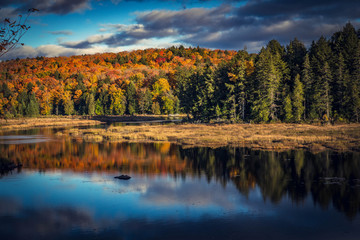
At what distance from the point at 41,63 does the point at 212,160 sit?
192 meters

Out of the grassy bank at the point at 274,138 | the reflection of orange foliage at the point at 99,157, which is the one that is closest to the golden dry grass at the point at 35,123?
the grassy bank at the point at 274,138

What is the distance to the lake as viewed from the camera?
620 inches

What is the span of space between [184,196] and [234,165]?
10.3 metres

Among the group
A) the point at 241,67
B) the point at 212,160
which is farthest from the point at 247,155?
the point at 241,67

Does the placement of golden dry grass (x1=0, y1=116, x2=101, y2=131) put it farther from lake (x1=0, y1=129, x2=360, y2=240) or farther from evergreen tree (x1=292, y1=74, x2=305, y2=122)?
evergreen tree (x1=292, y1=74, x2=305, y2=122)

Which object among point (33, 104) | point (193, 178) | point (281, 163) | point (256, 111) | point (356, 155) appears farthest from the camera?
point (33, 104)

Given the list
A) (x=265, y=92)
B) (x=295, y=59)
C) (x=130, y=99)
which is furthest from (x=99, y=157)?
(x=130, y=99)

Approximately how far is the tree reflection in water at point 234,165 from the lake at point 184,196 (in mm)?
91

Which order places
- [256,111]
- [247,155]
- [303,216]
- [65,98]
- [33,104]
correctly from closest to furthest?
[303,216] < [247,155] < [256,111] < [33,104] < [65,98]

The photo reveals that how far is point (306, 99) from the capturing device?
211 feet

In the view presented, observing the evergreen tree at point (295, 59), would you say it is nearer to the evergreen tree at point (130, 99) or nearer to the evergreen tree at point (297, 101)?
the evergreen tree at point (297, 101)

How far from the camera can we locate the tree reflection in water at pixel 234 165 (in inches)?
857

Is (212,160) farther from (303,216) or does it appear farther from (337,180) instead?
(303,216)

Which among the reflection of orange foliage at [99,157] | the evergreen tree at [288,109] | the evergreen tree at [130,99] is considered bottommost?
the reflection of orange foliage at [99,157]
